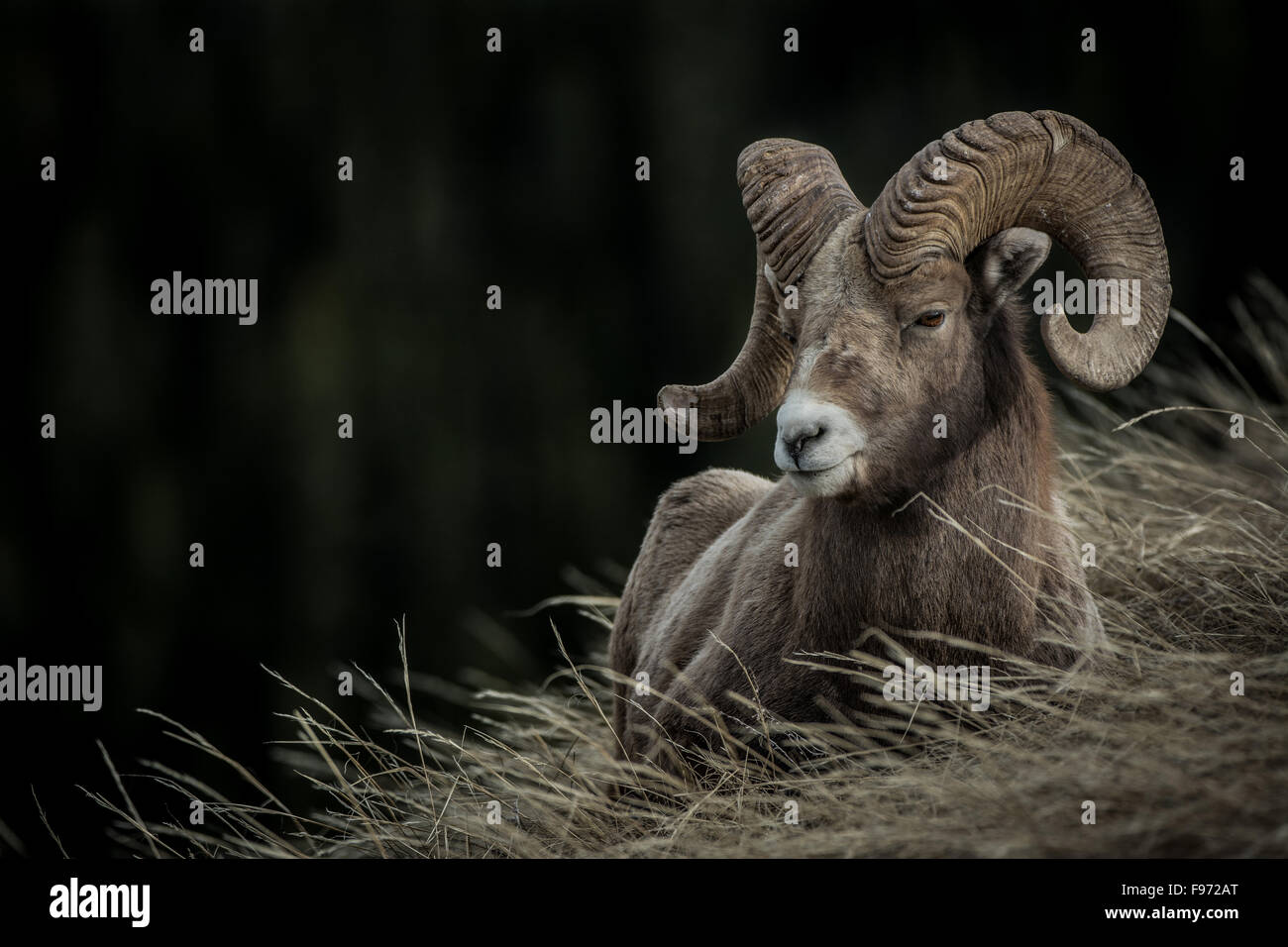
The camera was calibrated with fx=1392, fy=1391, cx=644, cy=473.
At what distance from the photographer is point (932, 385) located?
14.0ft

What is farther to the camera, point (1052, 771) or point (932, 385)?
point (932, 385)

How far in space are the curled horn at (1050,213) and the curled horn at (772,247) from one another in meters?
0.28

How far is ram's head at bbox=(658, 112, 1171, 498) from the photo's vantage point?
162 inches

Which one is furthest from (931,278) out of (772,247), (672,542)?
(672,542)

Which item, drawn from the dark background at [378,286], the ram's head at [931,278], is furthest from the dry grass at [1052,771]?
the dark background at [378,286]

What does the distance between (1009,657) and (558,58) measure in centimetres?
2394

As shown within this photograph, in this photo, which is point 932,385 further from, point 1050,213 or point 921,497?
point 1050,213

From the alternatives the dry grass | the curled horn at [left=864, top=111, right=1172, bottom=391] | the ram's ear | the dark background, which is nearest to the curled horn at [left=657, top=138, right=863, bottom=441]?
the curled horn at [left=864, top=111, right=1172, bottom=391]

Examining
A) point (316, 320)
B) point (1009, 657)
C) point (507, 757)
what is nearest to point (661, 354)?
point (316, 320)

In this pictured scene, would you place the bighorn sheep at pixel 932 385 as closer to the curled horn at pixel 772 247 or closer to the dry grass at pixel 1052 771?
the curled horn at pixel 772 247

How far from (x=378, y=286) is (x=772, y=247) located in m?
22.4

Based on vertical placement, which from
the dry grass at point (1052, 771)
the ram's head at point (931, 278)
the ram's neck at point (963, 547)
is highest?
the ram's head at point (931, 278)

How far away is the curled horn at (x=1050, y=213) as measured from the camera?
4.22 m

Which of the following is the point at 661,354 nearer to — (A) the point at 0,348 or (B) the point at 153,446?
(B) the point at 153,446
